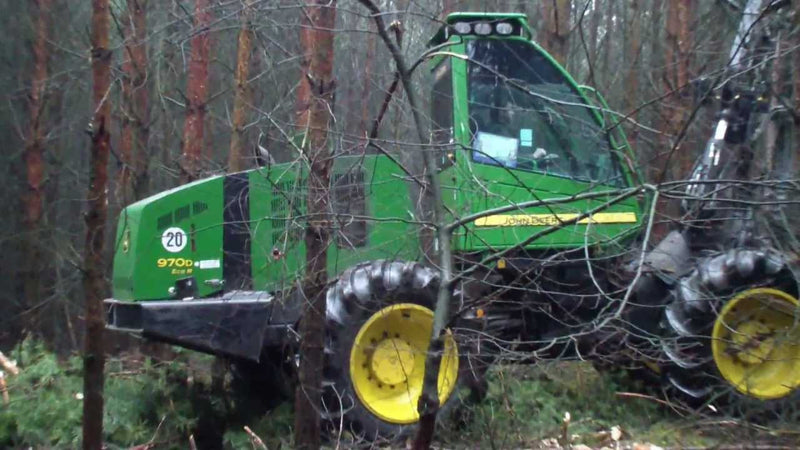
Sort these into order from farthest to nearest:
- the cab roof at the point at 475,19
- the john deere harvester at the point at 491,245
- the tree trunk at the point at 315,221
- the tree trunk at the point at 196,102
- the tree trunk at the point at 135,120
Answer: the tree trunk at the point at 135,120 → the tree trunk at the point at 196,102 → the cab roof at the point at 475,19 → the john deere harvester at the point at 491,245 → the tree trunk at the point at 315,221

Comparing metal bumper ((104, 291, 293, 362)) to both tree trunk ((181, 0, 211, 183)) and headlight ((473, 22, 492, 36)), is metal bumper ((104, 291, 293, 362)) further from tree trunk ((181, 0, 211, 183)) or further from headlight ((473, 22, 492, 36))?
tree trunk ((181, 0, 211, 183))

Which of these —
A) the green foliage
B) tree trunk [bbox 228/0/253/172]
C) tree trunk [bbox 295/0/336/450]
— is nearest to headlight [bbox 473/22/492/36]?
tree trunk [bbox 295/0/336/450]

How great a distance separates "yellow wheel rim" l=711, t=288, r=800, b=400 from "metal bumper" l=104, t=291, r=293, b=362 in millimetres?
Result: 3829

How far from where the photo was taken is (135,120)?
16.3m

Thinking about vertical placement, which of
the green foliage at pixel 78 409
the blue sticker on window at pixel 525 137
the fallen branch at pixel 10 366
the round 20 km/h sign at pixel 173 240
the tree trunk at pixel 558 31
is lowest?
the green foliage at pixel 78 409

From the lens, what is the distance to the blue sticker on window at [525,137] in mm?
8625

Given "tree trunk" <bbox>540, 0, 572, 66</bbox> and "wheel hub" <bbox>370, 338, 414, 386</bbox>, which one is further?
"tree trunk" <bbox>540, 0, 572, 66</bbox>

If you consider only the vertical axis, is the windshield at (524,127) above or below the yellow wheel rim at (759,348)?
above

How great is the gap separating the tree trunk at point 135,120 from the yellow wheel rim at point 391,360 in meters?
7.72

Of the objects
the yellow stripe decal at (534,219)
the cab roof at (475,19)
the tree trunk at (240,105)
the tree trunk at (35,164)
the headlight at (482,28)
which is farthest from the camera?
the tree trunk at (35,164)

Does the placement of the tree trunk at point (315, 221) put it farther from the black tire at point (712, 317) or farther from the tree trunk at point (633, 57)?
the tree trunk at point (633, 57)

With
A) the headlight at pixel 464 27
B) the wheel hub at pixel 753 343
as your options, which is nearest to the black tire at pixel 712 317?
the wheel hub at pixel 753 343

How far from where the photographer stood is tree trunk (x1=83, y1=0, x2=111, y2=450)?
24.4 feet

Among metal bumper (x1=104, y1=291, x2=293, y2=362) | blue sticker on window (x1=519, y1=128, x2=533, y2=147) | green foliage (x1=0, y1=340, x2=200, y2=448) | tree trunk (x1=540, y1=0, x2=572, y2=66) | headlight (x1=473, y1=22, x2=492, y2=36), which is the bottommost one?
green foliage (x1=0, y1=340, x2=200, y2=448)
